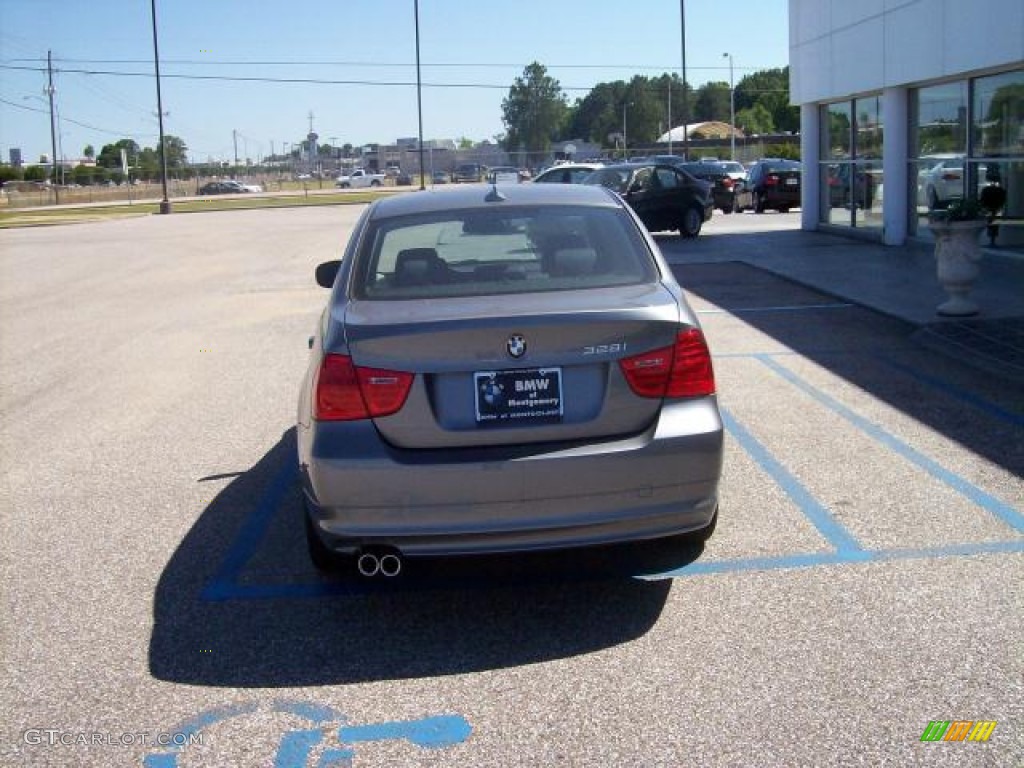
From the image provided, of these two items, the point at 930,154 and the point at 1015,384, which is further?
the point at 930,154

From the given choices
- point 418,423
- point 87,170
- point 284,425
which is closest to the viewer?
point 418,423

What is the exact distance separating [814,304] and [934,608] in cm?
925

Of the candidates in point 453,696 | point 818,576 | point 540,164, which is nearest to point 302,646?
point 453,696

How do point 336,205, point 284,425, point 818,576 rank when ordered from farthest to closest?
point 336,205
point 284,425
point 818,576

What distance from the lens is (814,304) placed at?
44.7ft

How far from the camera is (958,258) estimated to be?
1098 cm

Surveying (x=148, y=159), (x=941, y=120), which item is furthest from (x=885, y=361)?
(x=148, y=159)

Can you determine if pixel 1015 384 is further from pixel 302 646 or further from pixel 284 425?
pixel 302 646

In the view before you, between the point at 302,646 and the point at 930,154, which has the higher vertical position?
the point at 930,154

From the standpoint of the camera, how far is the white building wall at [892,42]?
49.1ft

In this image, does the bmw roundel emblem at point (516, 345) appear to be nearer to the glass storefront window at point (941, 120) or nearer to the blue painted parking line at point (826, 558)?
the blue painted parking line at point (826, 558)

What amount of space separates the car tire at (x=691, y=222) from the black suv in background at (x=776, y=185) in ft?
28.5

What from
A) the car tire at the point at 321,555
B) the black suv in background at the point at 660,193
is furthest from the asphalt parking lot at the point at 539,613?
the black suv in background at the point at 660,193

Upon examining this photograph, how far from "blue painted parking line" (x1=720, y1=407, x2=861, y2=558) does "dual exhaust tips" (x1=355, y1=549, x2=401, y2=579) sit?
2.08 meters
